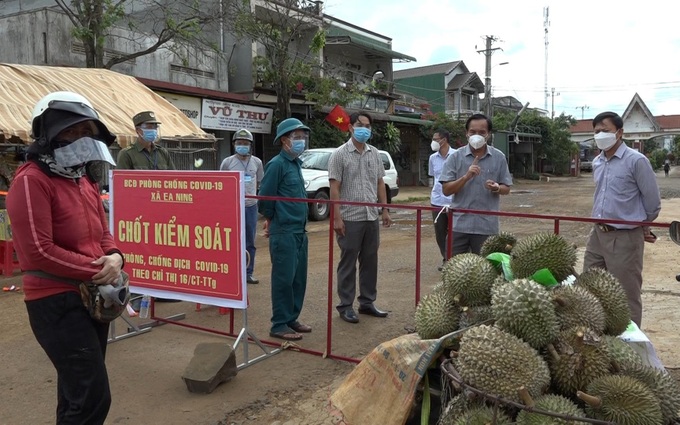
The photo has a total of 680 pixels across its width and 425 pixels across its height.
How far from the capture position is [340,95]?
2158cm

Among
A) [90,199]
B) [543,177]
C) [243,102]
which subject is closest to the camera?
[90,199]

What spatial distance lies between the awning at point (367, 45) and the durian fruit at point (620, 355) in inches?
1018

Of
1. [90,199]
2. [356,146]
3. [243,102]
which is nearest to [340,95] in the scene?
[243,102]

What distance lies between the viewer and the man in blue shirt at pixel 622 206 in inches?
166

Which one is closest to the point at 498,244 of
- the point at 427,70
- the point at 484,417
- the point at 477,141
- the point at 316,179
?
the point at 484,417

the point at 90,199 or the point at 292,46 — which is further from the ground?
the point at 292,46

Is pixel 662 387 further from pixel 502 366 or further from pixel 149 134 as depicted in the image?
pixel 149 134

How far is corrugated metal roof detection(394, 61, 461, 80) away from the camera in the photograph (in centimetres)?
4584

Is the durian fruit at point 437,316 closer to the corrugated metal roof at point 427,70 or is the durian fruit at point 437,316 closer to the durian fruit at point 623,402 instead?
the durian fruit at point 623,402

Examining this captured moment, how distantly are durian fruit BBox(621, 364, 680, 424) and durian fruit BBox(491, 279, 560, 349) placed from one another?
366 mm

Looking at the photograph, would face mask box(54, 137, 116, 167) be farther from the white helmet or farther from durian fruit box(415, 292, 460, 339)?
durian fruit box(415, 292, 460, 339)

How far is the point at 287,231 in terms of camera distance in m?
4.91

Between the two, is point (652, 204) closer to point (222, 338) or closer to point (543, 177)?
point (222, 338)

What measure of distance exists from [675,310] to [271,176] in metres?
4.55
